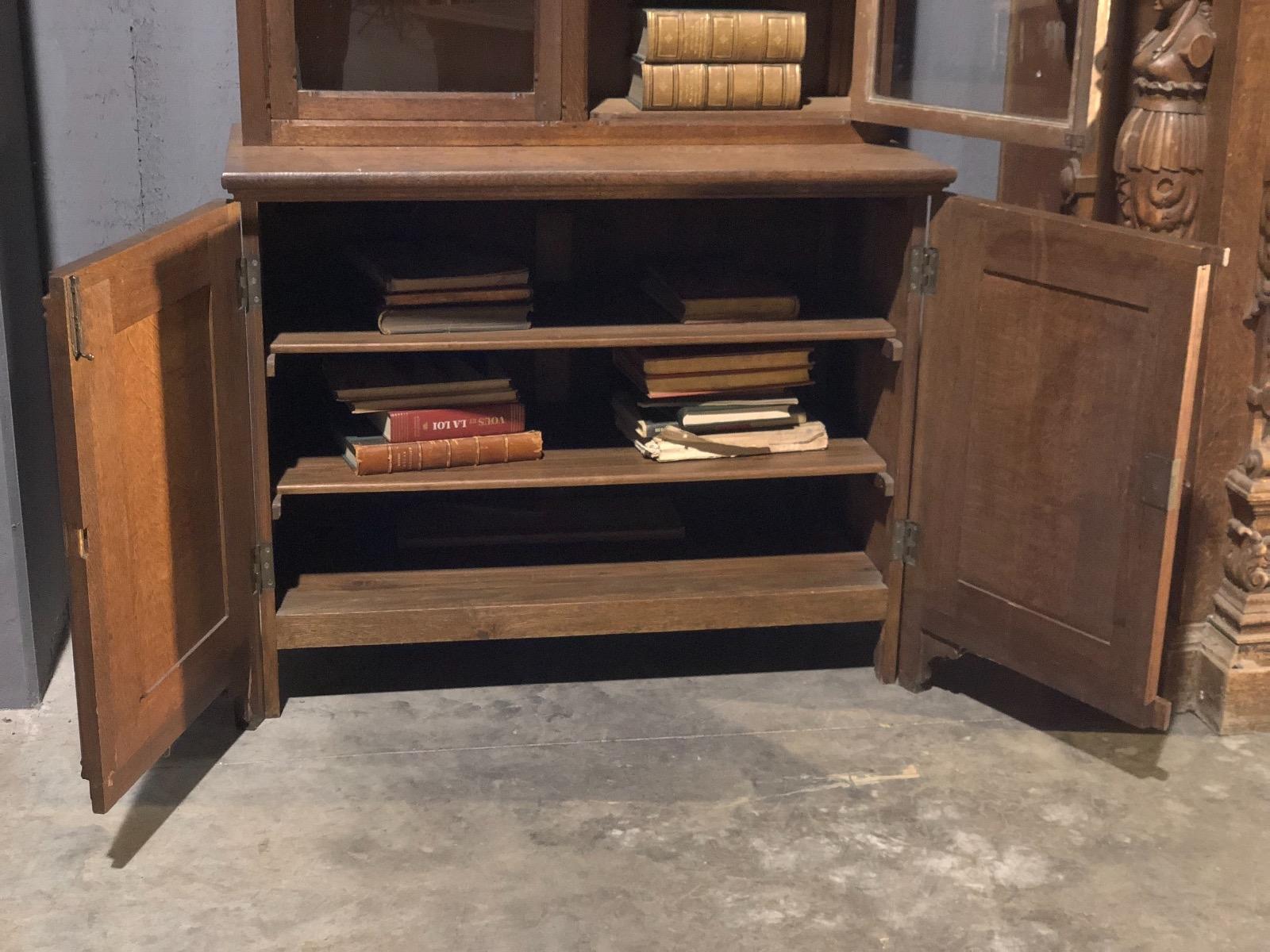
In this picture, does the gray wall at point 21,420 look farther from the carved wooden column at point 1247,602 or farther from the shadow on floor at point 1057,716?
the carved wooden column at point 1247,602

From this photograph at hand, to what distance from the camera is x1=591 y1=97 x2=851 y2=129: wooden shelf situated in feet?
10.4

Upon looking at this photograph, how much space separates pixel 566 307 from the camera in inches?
128

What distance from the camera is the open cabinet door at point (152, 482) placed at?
2391 millimetres

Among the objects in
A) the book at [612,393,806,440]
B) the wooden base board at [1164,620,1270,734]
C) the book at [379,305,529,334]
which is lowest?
the wooden base board at [1164,620,1270,734]

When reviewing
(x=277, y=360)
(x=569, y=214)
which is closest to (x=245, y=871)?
(x=277, y=360)

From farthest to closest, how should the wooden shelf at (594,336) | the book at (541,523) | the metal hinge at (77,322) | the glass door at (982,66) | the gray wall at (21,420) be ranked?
the book at (541,523), the gray wall at (21,420), the wooden shelf at (594,336), the glass door at (982,66), the metal hinge at (77,322)

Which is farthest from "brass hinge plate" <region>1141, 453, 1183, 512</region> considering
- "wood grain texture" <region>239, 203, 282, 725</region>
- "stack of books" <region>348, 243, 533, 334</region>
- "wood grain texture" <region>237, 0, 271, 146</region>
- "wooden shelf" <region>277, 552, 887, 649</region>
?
"wood grain texture" <region>237, 0, 271, 146</region>

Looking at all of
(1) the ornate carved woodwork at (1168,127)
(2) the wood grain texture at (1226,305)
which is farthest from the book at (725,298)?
(2) the wood grain texture at (1226,305)

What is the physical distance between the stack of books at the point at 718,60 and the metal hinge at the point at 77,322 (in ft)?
4.30

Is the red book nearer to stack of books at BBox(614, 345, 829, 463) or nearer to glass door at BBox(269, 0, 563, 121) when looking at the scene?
stack of books at BBox(614, 345, 829, 463)

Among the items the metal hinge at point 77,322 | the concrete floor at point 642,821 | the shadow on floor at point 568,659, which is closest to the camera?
the metal hinge at point 77,322

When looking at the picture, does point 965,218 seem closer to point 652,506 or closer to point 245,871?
point 652,506

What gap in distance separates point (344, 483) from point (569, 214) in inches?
33.6

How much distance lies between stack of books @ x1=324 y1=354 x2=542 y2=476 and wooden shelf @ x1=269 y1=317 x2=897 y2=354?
0.36 ft
